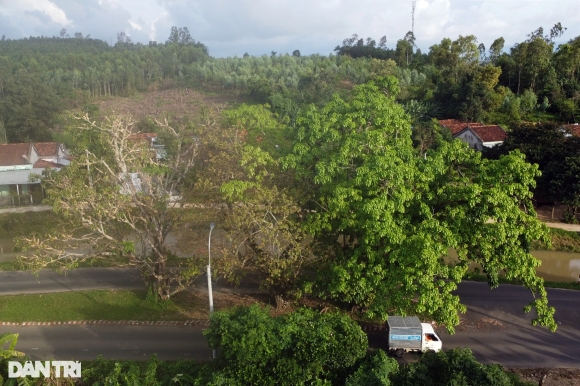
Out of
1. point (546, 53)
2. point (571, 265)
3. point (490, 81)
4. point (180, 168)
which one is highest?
point (546, 53)

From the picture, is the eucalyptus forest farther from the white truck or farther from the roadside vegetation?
the roadside vegetation

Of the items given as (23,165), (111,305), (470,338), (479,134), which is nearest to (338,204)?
(470,338)

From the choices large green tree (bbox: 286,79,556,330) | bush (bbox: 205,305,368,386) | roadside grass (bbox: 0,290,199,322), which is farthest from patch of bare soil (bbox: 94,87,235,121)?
bush (bbox: 205,305,368,386)

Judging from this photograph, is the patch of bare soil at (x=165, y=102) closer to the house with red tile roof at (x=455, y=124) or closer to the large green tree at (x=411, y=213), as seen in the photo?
the house with red tile roof at (x=455, y=124)

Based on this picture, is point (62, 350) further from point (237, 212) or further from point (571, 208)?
point (571, 208)

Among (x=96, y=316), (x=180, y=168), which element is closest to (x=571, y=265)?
(x=180, y=168)


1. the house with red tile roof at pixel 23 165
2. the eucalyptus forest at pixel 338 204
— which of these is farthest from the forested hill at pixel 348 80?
the eucalyptus forest at pixel 338 204

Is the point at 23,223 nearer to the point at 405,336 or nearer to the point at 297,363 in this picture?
the point at 297,363
